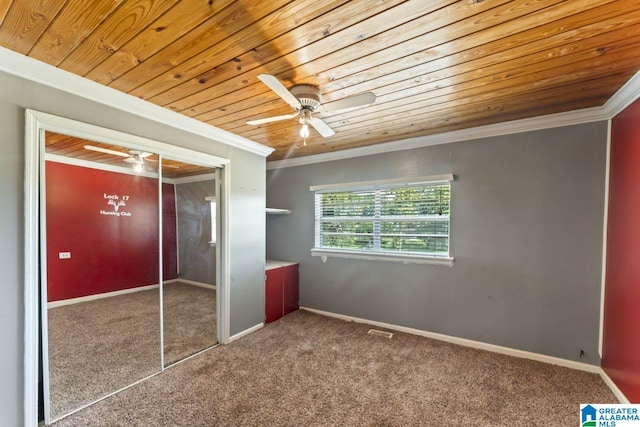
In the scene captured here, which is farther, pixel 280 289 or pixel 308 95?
pixel 280 289

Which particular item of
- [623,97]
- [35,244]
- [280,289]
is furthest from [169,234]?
[623,97]

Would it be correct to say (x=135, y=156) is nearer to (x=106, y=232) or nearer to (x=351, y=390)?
(x=106, y=232)

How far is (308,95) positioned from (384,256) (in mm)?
2366

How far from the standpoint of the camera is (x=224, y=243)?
125 inches

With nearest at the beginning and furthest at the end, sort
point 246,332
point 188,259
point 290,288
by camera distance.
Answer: point 188,259, point 246,332, point 290,288

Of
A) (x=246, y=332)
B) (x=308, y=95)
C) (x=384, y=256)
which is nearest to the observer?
(x=308, y=95)

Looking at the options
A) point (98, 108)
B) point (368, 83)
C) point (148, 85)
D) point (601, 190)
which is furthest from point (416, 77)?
point (98, 108)

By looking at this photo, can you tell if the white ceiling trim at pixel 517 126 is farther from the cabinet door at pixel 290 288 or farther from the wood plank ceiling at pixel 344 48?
the cabinet door at pixel 290 288

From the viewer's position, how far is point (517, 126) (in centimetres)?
284

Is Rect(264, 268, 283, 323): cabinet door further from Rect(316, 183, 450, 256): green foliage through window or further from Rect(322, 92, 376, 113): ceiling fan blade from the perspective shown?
Rect(322, 92, 376, 113): ceiling fan blade

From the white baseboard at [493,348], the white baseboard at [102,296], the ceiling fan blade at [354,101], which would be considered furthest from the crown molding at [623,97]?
the white baseboard at [102,296]

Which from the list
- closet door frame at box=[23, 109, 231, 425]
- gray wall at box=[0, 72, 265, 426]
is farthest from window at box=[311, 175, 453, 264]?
closet door frame at box=[23, 109, 231, 425]

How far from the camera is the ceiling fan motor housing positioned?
6.59ft

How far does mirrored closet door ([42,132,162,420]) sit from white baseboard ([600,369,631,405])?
3.91 m
